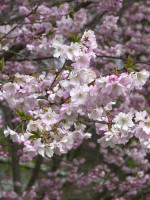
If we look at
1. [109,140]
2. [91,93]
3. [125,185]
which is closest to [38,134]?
[91,93]

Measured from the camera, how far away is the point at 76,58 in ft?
6.33

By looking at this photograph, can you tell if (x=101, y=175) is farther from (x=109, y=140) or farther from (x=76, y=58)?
(x=76, y=58)

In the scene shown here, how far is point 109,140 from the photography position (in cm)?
206

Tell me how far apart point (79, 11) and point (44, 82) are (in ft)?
5.70

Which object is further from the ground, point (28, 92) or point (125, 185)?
point (28, 92)

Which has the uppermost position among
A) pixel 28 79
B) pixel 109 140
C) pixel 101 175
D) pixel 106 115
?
pixel 28 79

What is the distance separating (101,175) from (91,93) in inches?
135

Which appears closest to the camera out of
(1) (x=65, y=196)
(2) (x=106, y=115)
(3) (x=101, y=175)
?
(2) (x=106, y=115)

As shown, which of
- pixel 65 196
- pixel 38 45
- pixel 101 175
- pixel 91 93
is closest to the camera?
pixel 91 93

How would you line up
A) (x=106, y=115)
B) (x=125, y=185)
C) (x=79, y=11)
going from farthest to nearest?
1. (x=125, y=185)
2. (x=79, y=11)
3. (x=106, y=115)

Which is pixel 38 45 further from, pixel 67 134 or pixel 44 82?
pixel 67 134

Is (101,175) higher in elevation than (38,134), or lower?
lower

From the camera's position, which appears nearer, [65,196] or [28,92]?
[28,92]

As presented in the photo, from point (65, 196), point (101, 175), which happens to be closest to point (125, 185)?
point (101, 175)
